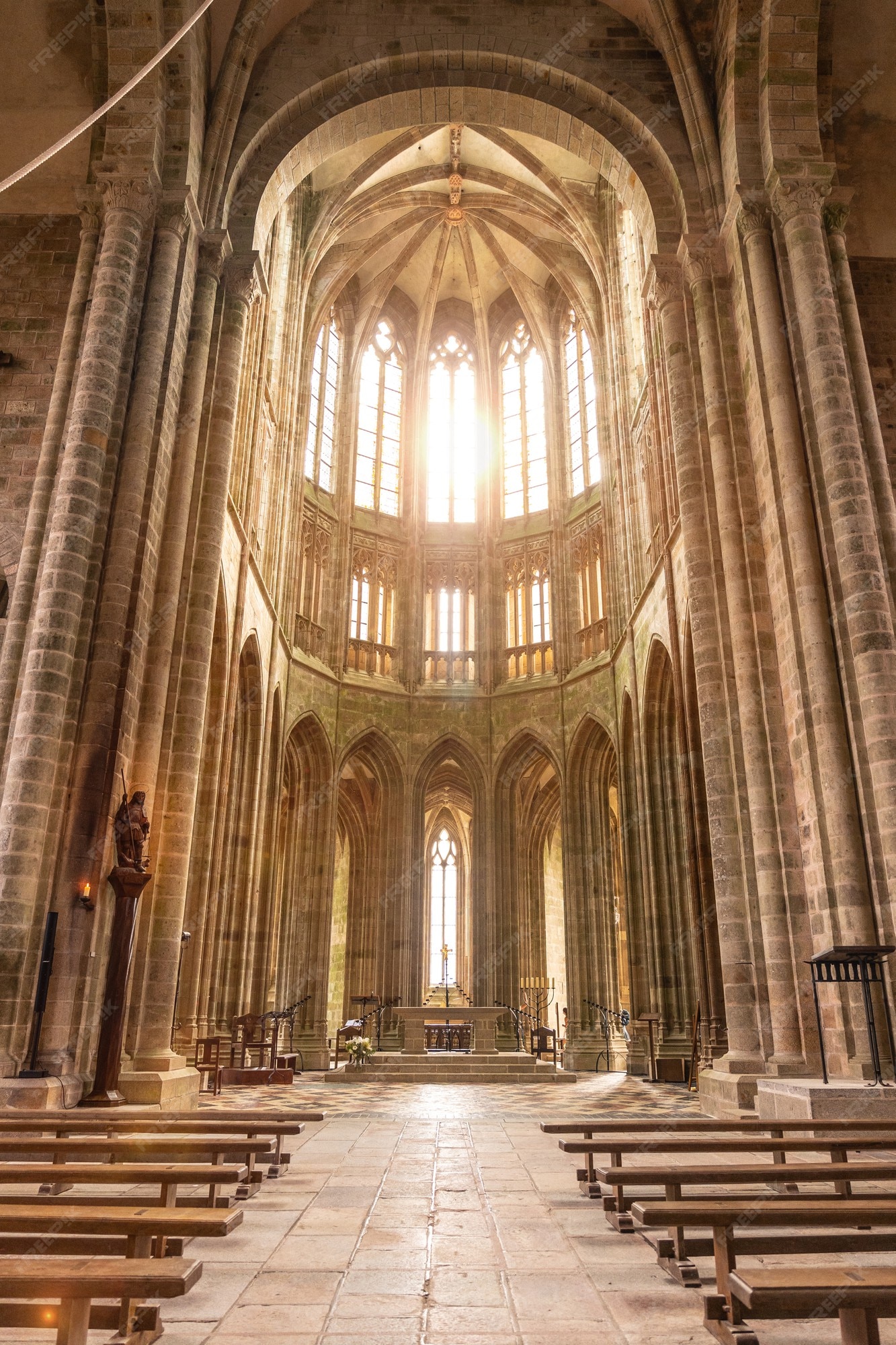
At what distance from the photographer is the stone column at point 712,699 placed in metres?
9.87

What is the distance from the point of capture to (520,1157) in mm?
6750

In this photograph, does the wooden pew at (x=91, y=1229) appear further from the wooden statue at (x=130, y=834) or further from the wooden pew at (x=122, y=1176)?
the wooden statue at (x=130, y=834)

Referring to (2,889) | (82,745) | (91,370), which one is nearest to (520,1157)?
(2,889)

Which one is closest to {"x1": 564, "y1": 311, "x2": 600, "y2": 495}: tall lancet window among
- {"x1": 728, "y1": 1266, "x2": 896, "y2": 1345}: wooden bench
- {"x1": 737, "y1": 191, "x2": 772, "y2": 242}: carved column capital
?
{"x1": 737, "y1": 191, "x2": 772, "y2": 242}: carved column capital

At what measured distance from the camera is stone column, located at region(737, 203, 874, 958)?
8688 mm

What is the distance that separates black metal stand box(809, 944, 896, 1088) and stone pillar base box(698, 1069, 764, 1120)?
1.30 m

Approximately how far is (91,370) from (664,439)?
961 centimetres

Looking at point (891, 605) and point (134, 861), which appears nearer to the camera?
point (134, 861)

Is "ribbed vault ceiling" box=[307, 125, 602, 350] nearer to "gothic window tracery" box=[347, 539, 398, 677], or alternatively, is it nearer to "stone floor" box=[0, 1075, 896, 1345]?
"gothic window tracery" box=[347, 539, 398, 677]

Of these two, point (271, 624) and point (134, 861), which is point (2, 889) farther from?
point (271, 624)

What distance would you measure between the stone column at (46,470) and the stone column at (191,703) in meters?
1.83

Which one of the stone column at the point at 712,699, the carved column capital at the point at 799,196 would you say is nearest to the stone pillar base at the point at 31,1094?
the stone column at the point at 712,699

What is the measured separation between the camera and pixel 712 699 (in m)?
10.9

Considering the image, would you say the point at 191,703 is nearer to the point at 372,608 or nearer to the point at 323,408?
the point at 372,608
